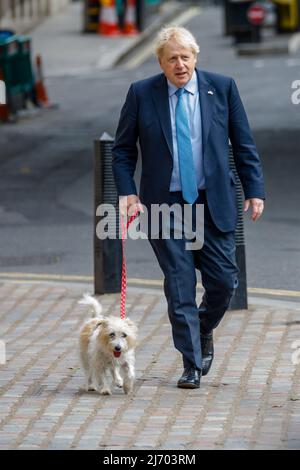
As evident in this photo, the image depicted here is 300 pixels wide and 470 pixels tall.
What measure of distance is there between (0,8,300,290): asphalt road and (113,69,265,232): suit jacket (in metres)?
3.84

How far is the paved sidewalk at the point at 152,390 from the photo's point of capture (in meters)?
7.04

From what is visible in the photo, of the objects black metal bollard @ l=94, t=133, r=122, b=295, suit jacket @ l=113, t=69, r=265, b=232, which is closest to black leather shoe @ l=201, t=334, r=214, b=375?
suit jacket @ l=113, t=69, r=265, b=232

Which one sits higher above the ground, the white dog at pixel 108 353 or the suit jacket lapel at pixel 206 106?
the suit jacket lapel at pixel 206 106

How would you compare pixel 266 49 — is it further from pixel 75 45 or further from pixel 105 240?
pixel 105 240

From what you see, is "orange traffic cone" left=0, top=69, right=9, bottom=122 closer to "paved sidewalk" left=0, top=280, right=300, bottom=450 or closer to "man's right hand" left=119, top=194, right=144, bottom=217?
"paved sidewalk" left=0, top=280, right=300, bottom=450

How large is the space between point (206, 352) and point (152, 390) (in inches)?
19.6

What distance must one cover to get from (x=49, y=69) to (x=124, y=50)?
144 inches

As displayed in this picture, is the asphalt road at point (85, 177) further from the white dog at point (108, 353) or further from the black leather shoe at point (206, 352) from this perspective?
the white dog at point (108, 353)

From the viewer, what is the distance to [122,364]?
805cm

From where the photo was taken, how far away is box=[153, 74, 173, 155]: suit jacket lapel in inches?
316

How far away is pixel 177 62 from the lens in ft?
26.0

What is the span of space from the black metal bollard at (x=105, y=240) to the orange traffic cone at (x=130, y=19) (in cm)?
3078

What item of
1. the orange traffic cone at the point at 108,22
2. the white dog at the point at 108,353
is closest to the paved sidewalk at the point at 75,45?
the orange traffic cone at the point at 108,22

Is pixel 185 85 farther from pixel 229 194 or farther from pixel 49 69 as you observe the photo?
pixel 49 69
